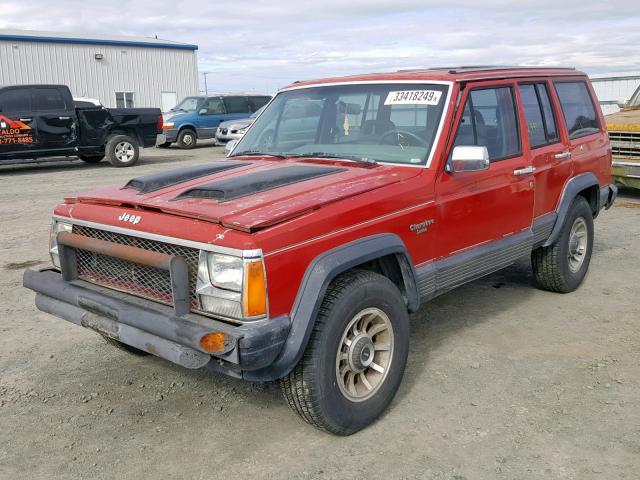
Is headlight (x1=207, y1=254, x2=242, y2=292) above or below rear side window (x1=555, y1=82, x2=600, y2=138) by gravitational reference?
below

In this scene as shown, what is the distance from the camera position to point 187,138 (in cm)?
2123

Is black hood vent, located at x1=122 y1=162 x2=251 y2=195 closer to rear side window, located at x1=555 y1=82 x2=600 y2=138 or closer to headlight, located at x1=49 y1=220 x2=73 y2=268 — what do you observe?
headlight, located at x1=49 y1=220 x2=73 y2=268

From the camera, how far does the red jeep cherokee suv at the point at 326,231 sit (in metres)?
2.98

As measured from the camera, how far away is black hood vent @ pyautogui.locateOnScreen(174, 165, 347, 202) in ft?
11.1

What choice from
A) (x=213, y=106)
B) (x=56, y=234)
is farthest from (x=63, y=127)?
(x=56, y=234)

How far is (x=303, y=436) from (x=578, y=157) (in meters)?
3.54

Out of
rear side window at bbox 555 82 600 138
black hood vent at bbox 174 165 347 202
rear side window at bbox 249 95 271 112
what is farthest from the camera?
rear side window at bbox 249 95 271 112

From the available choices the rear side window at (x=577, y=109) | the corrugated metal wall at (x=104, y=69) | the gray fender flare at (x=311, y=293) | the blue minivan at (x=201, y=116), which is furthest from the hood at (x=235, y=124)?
the gray fender flare at (x=311, y=293)

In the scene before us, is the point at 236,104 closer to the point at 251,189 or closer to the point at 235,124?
the point at 235,124

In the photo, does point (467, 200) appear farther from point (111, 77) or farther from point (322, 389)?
point (111, 77)

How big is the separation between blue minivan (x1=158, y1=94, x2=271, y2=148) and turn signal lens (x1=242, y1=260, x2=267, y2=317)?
1887cm

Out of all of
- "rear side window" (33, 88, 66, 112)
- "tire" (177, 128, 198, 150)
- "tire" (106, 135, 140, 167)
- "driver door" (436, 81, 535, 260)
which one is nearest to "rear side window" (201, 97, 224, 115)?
"tire" (177, 128, 198, 150)

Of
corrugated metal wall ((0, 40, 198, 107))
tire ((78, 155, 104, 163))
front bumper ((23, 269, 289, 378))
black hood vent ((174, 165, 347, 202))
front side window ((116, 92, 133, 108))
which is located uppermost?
corrugated metal wall ((0, 40, 198, 107))

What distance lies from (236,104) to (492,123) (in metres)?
18.2
